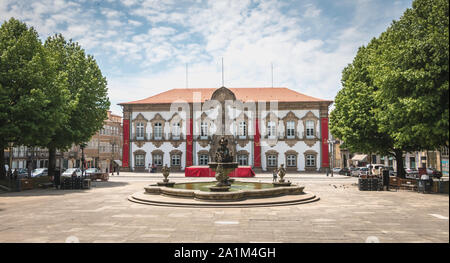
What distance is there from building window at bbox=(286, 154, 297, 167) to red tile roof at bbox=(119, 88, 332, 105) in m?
8.51

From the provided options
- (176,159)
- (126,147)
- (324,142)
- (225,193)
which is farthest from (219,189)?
(126,147)

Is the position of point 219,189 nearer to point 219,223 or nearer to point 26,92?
point 219,223

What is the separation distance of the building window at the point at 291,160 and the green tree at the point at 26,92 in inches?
1242

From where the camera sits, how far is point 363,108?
22.7 meters

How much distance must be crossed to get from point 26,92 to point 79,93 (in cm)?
609

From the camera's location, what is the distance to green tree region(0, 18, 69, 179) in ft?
64.4

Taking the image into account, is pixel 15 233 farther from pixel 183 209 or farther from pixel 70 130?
pixel 70 130

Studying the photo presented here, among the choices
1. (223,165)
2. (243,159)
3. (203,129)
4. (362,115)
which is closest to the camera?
(223,165)

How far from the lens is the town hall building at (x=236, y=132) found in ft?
147

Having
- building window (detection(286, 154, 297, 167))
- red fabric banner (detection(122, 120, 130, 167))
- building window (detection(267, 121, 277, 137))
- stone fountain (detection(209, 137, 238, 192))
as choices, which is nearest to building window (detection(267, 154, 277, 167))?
building window (detection(286, 154, 297, 167))

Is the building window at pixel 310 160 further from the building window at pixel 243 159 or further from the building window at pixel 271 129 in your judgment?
the building window at pixel 243 159

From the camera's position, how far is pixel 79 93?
26.8 meters

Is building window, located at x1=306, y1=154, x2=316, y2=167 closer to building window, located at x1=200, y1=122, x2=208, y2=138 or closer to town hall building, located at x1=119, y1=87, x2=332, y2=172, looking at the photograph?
town hall building, located at x1=119, y1=87, x2=332, y2=172
